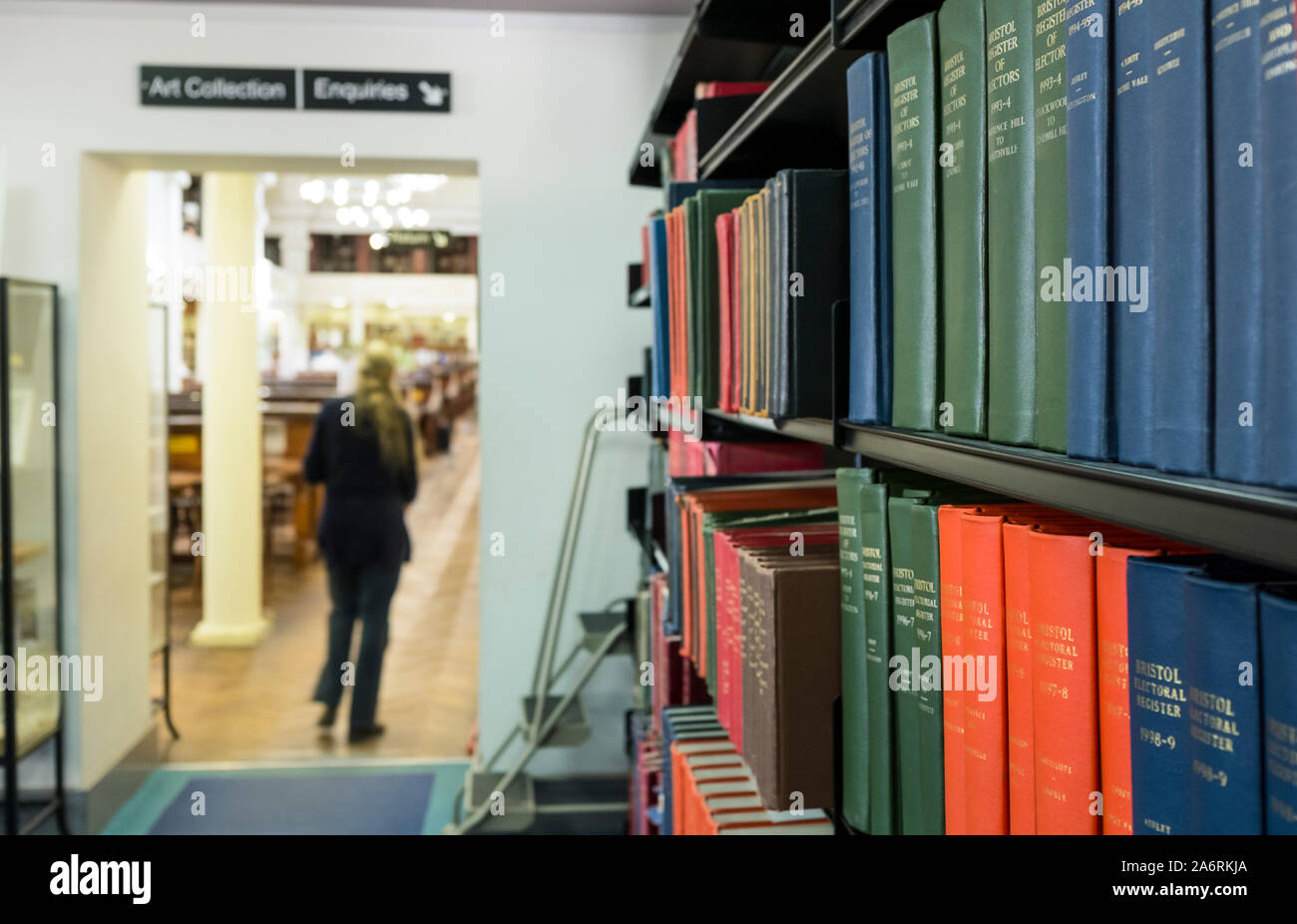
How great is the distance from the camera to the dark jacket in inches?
182

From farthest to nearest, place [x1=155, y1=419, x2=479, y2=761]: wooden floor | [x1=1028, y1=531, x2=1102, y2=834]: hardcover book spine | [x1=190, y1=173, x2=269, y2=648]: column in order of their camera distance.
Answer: [x1=190, y1=173, x2=269, y2=648]: column < [x1=155, y1=419, x2=479, y2=761]: wooden floor < [x1=1028, y1=531, x2=1102, y2=834]: hardcover book spine

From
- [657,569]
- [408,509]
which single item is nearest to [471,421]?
[408,509]

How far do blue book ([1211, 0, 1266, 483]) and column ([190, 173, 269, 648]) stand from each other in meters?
5.97

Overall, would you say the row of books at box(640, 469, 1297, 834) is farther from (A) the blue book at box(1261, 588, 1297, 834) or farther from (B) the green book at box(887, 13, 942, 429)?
(B) the green book at box(887, 13, 942, 429)

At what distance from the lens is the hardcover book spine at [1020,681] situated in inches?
30.2

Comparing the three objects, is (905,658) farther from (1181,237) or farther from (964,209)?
(1181,237)

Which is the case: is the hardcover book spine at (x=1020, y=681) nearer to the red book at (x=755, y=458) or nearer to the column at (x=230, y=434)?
the red book at (x=755, y=458)

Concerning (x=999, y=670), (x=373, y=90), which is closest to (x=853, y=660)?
(x=999, y=670)

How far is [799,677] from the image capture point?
1.13 metres

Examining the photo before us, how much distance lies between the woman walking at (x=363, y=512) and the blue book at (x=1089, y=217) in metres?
4.22

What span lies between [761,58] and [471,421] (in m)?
22.3

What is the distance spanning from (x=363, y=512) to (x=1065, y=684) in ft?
13.8

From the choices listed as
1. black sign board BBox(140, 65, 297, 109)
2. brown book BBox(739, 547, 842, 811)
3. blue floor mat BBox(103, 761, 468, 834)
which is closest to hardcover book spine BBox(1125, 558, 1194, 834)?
brown book BBox(739, 547, 842, 811)
